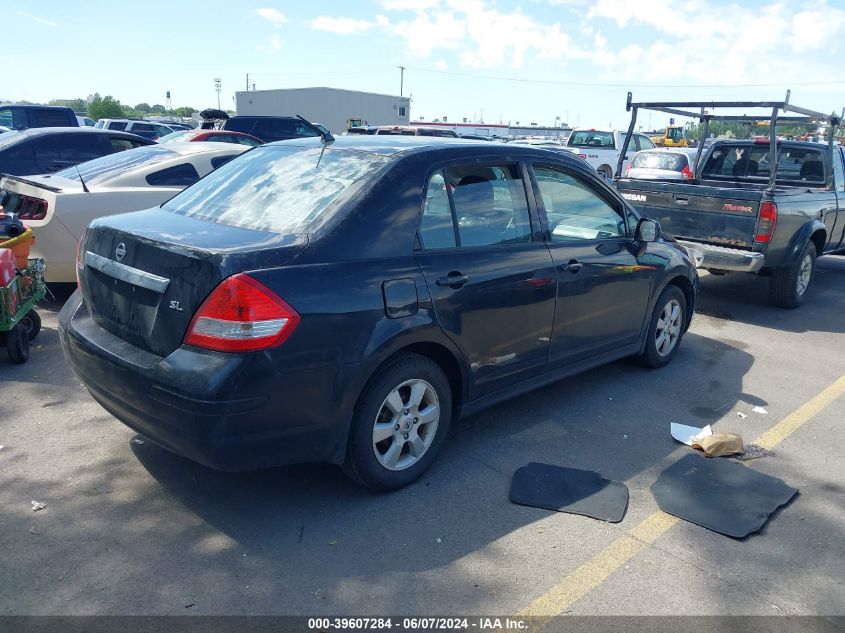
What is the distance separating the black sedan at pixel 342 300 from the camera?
3.10 meters

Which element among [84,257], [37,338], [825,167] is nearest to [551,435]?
[84,257]

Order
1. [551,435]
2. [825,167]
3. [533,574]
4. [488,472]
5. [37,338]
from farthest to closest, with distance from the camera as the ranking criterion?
[825,167] < [37,338] < [551,435] < [488,472] < [533,574]

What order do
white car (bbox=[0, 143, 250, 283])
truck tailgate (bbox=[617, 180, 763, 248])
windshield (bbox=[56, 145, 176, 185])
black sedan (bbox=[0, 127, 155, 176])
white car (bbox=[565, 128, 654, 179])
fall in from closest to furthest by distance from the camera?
white car (bbox=[0, 143, 250, 283]) → windshield (bbox=[56, 145, 176, 185]) → truck tailgate (bbox=[617, 180, 763, 248]) → black sedan (bbox=[0, 127, 155, 176]) → white car (bbox=[565, 128, 654, 179])

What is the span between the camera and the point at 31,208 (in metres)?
6.77

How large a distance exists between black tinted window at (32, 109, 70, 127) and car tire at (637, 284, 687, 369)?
16.0m

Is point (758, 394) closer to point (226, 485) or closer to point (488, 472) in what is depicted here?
point (488, 472)

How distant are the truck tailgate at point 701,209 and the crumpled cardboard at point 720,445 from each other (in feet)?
12.4

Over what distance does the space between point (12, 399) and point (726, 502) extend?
177 inches

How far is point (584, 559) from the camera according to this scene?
3289 mm

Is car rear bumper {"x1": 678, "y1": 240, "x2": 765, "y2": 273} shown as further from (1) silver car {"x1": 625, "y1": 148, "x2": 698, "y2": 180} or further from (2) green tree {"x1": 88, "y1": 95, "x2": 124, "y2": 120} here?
(2) green tree {"x1": 88, "y1": 95, "x2": 124, "y2": 120}

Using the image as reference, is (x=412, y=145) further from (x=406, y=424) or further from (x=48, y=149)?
(x=48, y=149)

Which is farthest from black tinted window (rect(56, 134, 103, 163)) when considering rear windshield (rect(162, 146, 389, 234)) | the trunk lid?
the trunk lid

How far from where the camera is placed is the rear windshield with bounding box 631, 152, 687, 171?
642 inches

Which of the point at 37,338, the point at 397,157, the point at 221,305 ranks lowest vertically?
the point at 37,338
